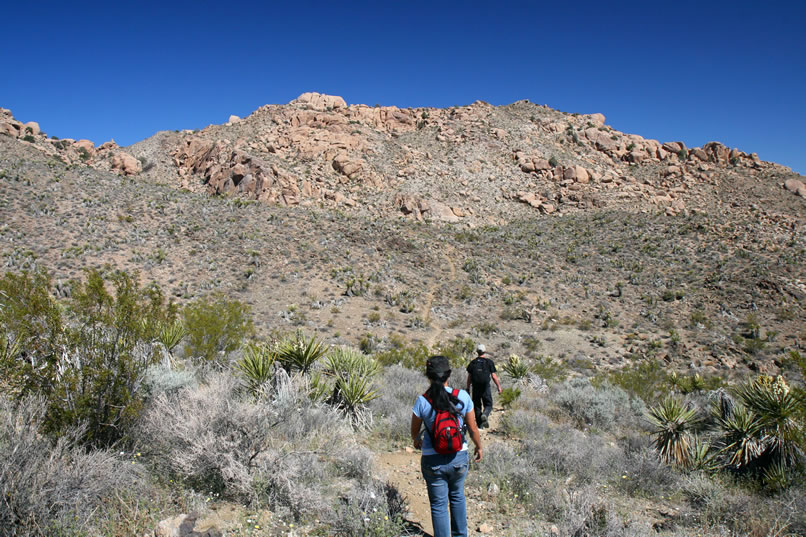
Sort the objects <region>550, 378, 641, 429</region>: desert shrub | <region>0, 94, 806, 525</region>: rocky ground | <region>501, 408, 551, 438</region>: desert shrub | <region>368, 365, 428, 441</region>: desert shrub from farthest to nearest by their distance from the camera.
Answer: <region>0, 94, 806, 525</region>: rocky ground
<region>550, 378, 641, 429</region>: desert shrub
<region>501, 408, 551, 438</region>: desert shrub
<region>368, 365, 428, 441</region>: desert shrub

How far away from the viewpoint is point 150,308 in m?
5.18

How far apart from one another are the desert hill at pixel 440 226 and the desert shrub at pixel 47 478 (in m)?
12.8

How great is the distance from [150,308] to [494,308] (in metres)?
19.5

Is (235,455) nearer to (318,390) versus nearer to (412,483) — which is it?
(412,483)

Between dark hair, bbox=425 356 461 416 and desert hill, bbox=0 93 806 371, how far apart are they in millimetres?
13435

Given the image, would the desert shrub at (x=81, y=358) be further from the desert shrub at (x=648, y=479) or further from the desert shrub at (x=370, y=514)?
the desert shrub at (x=648, y=479)

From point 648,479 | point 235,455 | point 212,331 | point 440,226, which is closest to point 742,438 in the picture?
point 648,479

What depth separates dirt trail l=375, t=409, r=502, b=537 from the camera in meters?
4.20

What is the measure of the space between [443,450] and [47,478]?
3.03 metres

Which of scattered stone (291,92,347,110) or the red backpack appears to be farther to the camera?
scattered stone (291,92,347,110)

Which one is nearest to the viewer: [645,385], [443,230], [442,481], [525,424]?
[442,481]

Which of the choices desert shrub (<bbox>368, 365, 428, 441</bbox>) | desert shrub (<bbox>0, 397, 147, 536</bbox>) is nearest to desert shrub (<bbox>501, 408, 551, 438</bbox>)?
desert shrub (<bbox>368, 365, 428, 441</bbox>)

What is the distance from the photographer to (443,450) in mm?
3229

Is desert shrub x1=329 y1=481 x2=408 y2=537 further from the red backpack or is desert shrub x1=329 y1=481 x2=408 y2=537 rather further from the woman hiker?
the red backpack
